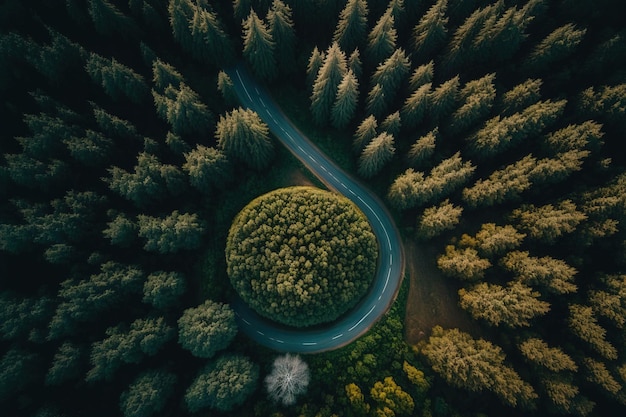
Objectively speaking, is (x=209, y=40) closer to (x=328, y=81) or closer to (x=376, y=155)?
(x=328, y=81)

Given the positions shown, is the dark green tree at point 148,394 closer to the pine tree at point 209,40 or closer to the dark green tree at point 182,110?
the dark green tree at point 182,110

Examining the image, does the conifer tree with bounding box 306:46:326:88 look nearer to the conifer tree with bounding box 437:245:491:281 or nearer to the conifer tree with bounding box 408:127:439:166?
the conifer tree with bounding box 408:127:439:166

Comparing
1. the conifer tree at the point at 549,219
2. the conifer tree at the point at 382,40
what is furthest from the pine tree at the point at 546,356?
the conifer tree at the point at 382,40

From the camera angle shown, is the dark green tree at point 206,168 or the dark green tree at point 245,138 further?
the dark green tree at point 206,168

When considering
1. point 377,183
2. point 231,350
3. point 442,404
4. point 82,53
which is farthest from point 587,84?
point 82,53

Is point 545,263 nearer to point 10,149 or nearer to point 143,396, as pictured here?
point 143,396

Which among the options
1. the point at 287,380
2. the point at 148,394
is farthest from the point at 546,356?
the point at 148,394
